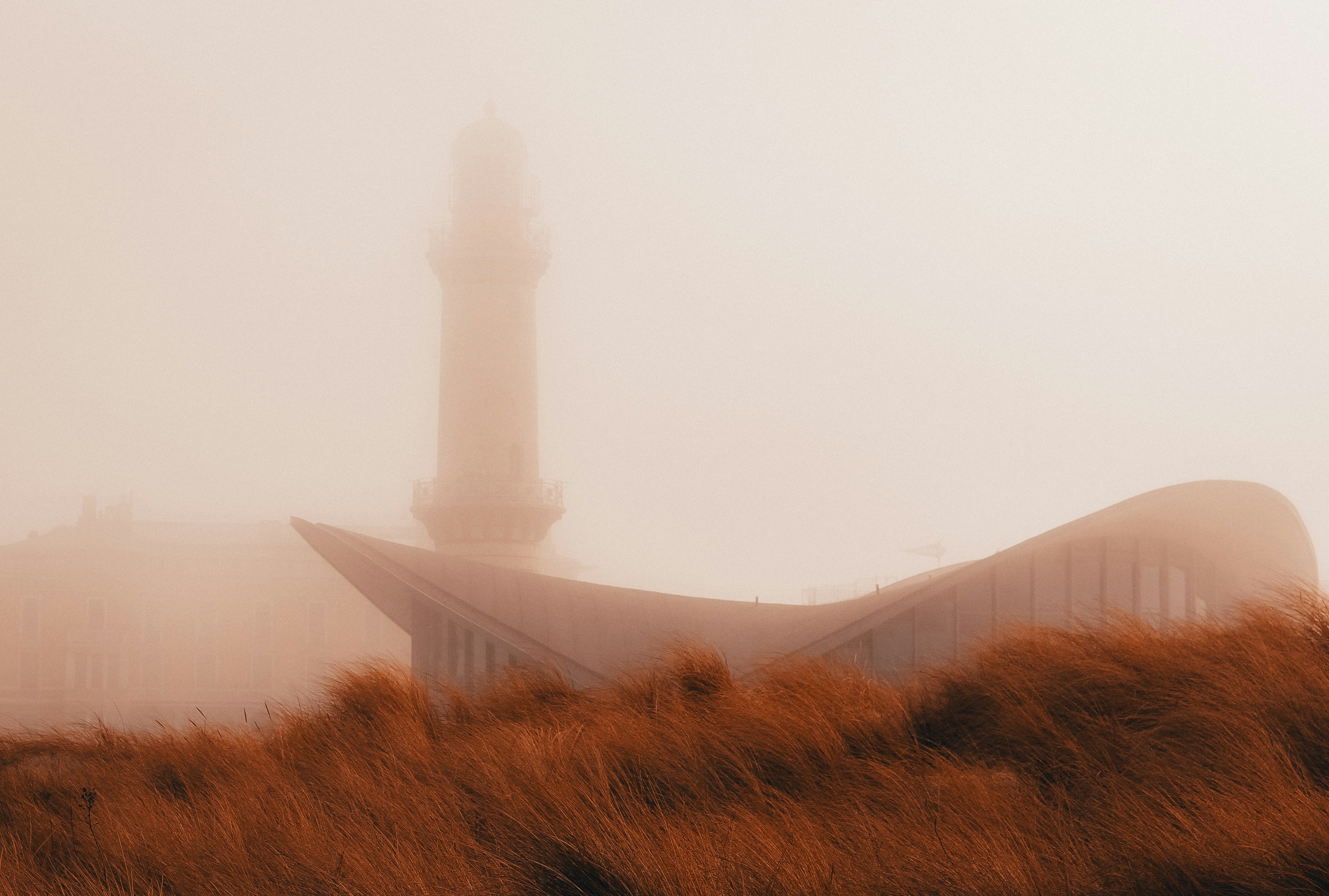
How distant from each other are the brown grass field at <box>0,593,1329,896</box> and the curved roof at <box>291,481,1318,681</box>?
466 centimetres

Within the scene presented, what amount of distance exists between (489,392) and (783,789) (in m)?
20.5

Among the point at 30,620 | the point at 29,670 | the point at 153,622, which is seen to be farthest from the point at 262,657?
the point at 30,620

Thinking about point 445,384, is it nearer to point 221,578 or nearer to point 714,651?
point 221,578

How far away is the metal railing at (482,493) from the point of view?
915 inches

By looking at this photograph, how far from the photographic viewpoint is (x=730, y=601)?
1204cm

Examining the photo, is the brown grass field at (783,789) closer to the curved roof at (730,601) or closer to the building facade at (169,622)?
the curved roof at (730,601)

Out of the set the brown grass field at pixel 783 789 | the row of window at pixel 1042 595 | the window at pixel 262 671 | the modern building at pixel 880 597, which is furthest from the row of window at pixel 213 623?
the brown grass field at pixel 783 789

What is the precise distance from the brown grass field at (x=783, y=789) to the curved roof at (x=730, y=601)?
4.66m

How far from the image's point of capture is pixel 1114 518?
10.4 m

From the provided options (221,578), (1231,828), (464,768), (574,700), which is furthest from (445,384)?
(1231,828)

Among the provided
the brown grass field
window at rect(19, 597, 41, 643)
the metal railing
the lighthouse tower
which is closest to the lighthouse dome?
the lighthouse tower

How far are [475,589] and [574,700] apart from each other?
6.46 metres

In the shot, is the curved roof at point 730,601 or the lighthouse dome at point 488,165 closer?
the curved roof at point 730,601

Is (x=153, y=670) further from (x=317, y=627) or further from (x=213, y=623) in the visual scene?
(x=317, y=627)
